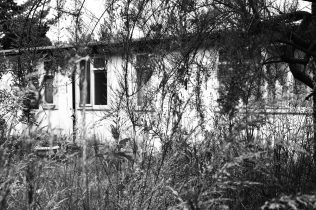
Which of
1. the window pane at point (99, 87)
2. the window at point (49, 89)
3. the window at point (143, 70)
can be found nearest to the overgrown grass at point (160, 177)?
the window at point (49, 89)

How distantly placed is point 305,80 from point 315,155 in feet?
2.50

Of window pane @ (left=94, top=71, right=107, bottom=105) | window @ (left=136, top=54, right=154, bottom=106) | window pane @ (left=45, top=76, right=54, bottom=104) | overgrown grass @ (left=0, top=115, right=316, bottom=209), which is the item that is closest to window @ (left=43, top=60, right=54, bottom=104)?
window pane @ (left=45, top=76, right=54, bottom=104)

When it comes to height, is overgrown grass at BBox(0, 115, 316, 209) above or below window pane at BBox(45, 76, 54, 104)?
below

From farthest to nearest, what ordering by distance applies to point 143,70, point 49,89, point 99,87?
point 99,87 < point 143,70 < point 49,89

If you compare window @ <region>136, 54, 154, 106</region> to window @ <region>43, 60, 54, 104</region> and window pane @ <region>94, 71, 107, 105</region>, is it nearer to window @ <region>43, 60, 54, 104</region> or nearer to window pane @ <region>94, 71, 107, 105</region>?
window @ <region>43, 60, 54, 104</region>

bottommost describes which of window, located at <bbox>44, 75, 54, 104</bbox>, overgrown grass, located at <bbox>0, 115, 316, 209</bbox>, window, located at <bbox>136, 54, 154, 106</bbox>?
overgrown grass, located at <bbox>0, 115, 316, 209</bbox>

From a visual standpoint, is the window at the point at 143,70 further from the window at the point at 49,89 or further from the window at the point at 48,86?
the window at the point at 49,89

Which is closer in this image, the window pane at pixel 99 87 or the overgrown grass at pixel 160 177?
the overgrown grass at pixel 160 177

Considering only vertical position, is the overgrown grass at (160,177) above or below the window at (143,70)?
below

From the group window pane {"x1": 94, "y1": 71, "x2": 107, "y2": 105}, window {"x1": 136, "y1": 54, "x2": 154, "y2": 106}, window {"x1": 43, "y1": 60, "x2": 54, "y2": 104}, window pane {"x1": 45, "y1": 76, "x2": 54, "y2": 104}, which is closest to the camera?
window {"x1": 43, "y1": 60, "x2": 54, "y2": 104}

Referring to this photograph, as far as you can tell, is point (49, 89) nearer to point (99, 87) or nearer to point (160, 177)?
point (160, 177)

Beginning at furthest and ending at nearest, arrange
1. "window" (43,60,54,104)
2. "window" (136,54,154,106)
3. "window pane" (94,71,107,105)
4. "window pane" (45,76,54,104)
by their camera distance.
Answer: "window pane" (94,71,107,105)
"window" (136,54,154,106)
"window pane" (45,76,54,104)
"window" (43,60,54,104)

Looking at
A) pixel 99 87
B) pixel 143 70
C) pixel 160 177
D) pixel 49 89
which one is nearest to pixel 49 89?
pixel 49 89

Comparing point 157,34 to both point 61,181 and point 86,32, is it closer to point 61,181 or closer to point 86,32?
point 86,32
